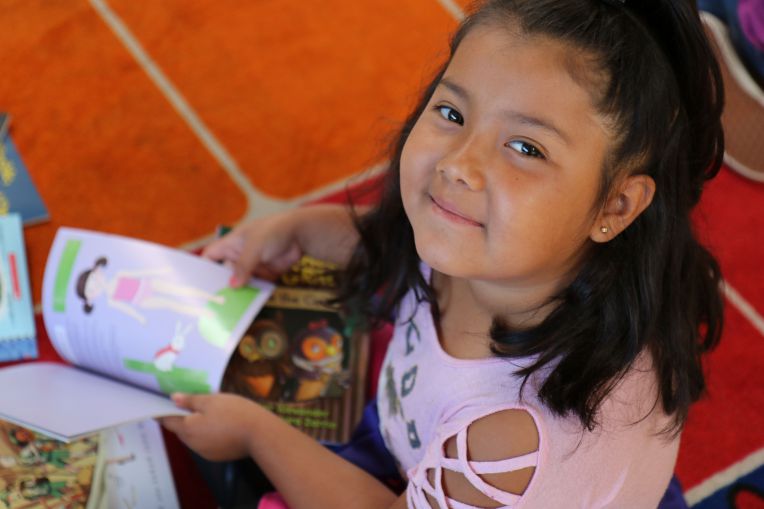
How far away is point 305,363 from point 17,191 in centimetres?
51

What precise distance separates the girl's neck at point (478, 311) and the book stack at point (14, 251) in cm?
57

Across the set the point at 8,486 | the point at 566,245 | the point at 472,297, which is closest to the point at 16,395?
the point at 8,486

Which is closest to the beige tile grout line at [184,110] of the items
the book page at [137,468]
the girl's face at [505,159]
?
the book page at [137,468]

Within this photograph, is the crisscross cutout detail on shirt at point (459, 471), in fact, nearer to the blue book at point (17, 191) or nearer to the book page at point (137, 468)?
the book page at point (137, 468)

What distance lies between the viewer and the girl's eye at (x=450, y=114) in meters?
0.63

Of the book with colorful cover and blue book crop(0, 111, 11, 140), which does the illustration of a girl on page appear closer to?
the book with colorful cover

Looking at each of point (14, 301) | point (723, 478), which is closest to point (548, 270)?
point (723, 478)

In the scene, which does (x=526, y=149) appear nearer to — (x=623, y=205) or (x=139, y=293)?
(x=623, y=205)

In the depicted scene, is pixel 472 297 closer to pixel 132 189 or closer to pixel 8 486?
pixel 8 486

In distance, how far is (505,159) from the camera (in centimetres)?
60

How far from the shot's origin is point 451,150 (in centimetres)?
61

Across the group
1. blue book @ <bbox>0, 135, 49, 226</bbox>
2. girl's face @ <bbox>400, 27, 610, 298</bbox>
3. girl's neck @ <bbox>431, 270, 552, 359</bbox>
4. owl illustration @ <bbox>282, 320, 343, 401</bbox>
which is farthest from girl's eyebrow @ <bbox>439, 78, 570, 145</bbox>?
blue book @ <bbox>0, 135, 49, 226</bbox>

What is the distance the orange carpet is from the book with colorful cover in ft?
0.96

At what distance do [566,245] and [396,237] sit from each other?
27cm
